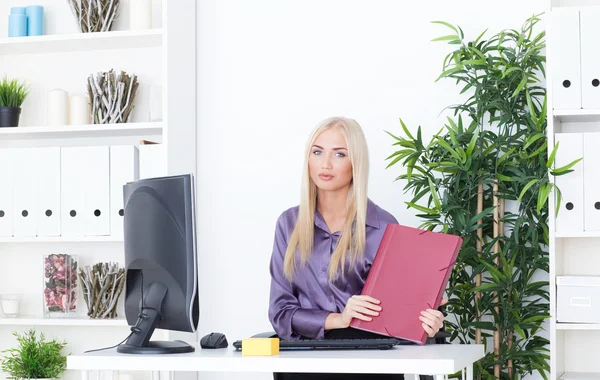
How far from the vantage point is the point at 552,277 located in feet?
9.78

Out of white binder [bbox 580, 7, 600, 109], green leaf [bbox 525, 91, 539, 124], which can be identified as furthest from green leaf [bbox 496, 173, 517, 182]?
white binder [bbox 580, 7, 600, 109]

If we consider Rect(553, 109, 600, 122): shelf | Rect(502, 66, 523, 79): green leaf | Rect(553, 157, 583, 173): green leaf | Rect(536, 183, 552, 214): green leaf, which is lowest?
Rect(536, 183, 552, 214): green leaf

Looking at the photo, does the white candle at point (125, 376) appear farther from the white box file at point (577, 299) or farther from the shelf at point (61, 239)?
the white box file at point (577, 299)

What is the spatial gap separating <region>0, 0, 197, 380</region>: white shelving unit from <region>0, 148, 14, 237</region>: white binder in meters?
0.07

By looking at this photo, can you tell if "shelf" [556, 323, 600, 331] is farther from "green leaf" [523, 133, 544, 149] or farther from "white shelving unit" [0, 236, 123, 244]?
"white shelving unit" [0, 236, 123, 244]

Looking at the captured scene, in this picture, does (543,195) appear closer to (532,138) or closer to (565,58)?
(532,138)

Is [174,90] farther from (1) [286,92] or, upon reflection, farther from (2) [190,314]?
(2) [190,314]

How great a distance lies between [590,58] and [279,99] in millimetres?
1438

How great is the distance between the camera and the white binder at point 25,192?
3727 millimetres

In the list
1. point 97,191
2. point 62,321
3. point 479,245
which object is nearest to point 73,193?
point 97,191

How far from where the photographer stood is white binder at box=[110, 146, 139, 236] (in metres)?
3.63

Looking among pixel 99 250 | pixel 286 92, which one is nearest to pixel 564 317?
pixel 286 92

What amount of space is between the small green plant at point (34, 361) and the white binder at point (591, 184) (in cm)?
239

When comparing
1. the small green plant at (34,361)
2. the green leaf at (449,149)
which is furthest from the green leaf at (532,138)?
the small green plant at (34,361)
